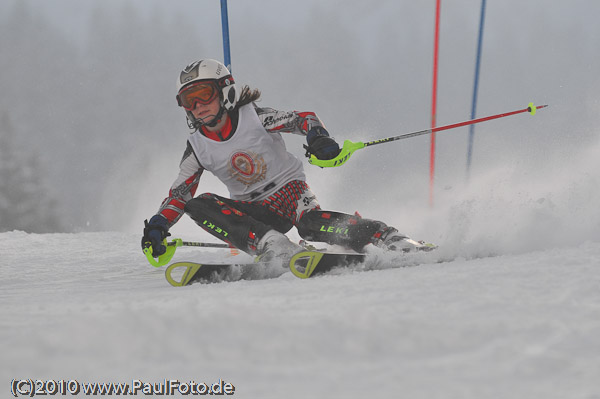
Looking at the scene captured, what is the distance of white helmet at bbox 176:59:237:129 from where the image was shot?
253cm

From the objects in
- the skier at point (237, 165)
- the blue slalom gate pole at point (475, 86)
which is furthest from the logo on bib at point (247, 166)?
the blue slalom gate pole at point (475, 86)

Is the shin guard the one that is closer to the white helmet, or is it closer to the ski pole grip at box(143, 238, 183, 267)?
the ski pole grip at box(143, 238, 183, 267)

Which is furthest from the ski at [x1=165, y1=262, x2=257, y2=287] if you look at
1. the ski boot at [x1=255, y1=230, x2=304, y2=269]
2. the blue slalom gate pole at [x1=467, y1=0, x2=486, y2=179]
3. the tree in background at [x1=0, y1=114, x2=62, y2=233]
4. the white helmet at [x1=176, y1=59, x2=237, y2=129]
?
the tree in background at [x1=0, y1=114, x2=62, y2=233]

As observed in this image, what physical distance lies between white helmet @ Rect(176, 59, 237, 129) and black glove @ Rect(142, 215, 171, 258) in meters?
0.52

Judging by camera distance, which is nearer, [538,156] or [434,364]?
[434,364]

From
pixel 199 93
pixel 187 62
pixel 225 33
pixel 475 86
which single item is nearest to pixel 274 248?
pixel 199 93

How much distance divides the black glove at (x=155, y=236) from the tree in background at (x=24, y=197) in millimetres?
15796

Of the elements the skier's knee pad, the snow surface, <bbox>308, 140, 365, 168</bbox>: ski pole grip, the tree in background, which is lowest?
the snow surface

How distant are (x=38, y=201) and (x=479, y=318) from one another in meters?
18.1

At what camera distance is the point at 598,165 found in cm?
242

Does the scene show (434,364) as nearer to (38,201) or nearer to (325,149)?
(325,149)

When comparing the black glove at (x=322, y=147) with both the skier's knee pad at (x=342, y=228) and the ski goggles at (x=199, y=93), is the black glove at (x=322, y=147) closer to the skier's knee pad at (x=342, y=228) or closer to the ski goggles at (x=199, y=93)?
the skier's knee pad at (x=342, y=228)

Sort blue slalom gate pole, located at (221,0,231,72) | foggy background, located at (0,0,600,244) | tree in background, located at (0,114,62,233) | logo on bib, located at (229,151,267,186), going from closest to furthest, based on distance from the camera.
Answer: logo on bib, located at (229,151,267,186) < blue slalom gate pole, located at (221,0,231,72) < tree in background, located at (0,114,62,233) < foggy background, located at (0,0,600,244)

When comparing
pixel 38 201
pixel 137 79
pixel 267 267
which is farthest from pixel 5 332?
pixel 137 79
